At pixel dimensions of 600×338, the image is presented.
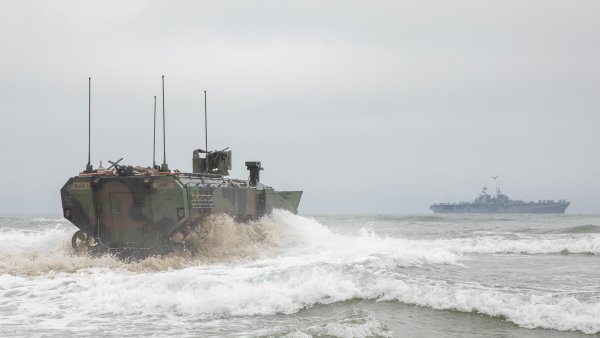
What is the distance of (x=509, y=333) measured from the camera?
9.06 meters

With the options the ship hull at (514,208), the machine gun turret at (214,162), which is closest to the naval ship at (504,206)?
the ship hull at (514,208)

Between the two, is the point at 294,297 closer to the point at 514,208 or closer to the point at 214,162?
the point at 214,162

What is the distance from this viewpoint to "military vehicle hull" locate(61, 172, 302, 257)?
16.2 metres

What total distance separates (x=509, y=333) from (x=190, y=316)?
4.77 meters

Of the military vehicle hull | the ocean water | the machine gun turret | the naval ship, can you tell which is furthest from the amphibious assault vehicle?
the naval ship

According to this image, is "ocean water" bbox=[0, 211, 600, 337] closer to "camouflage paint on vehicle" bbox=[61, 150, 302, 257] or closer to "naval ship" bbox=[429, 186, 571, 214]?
"camouflage paint on vehicle" bbox=[61, 150, 302, 257]

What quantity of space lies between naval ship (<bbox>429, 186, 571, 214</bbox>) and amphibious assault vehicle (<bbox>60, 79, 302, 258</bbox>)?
416 feet

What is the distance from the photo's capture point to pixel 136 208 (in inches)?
650

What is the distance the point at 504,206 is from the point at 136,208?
129156 millimetres

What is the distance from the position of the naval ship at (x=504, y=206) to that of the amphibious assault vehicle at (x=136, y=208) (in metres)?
127

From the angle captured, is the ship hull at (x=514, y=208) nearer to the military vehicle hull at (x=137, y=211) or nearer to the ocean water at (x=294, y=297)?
the ocean water at (x=294, y=297)

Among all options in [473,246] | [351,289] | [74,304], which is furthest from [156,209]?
[473,246]

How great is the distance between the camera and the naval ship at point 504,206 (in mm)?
Answer: 133250

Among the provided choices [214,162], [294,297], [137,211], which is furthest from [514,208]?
[294,297]
